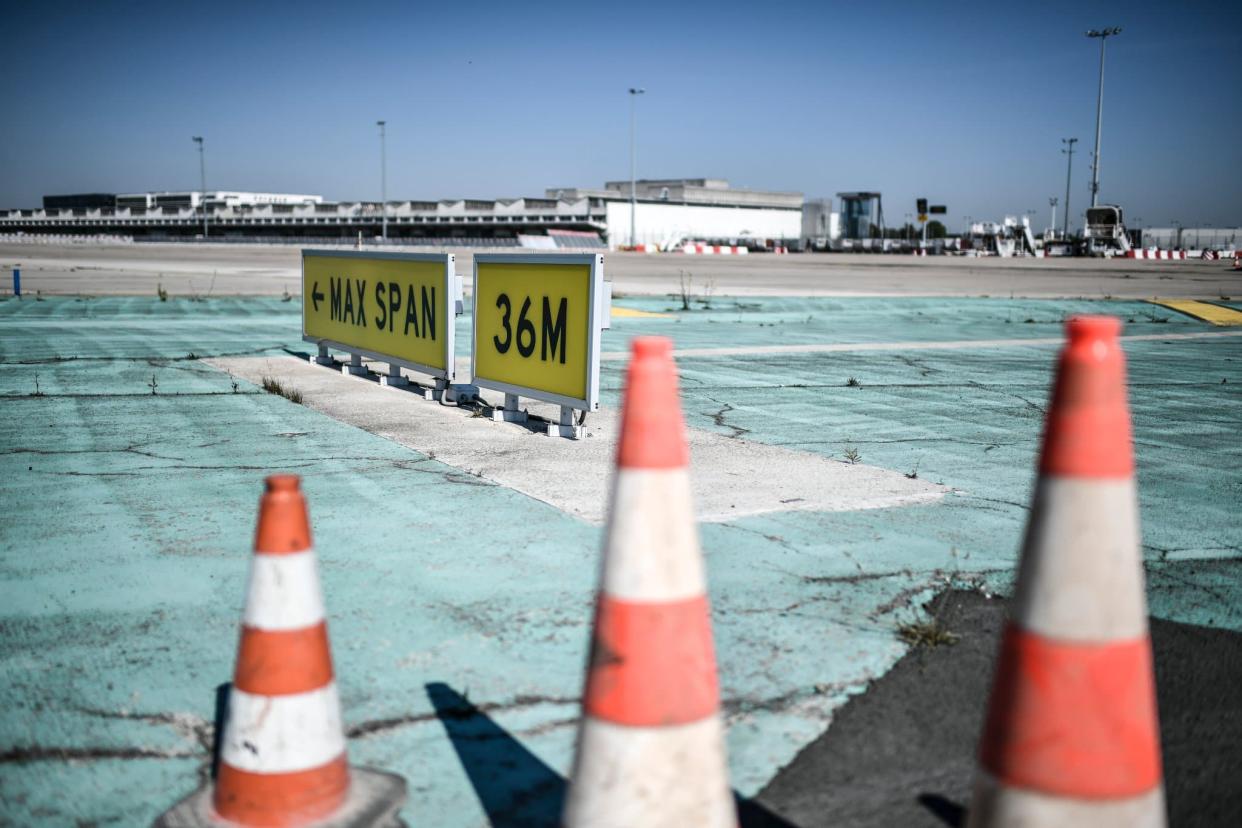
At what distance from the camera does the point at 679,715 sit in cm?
212

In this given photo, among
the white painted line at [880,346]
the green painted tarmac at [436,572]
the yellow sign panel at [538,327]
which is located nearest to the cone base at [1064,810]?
the green painted tarmac at [436,572]

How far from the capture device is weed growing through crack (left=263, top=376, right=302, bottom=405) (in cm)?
875

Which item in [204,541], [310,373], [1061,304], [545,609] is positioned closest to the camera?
[545,609]

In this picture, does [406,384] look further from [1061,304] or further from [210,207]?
[210,207]

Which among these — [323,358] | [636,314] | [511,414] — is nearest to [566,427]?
[511,414]

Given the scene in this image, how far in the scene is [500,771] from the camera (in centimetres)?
276

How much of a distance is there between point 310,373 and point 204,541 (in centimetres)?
603

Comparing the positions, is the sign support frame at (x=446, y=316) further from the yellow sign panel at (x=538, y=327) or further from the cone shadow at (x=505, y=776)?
the cone shadow at (x=505, y=776)

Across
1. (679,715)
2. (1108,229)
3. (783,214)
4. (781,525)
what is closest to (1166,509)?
(781,525)

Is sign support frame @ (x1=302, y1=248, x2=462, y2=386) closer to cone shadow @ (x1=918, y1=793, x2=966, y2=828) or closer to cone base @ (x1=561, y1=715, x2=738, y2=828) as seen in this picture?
cone shadow @ (x1=918, y1=793, x2=966, y2=828)

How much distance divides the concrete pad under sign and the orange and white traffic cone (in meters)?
2.93

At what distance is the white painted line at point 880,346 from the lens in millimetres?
12977

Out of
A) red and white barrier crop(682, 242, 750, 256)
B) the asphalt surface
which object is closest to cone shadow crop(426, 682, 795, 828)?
the asphalt surface

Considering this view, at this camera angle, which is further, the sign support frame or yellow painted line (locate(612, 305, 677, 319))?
yellow painted line (locate(612, 305, 677, 319))
